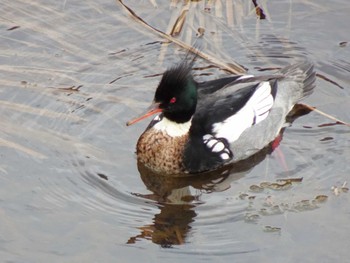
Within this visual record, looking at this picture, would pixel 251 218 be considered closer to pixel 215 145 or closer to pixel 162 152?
pixel 215 145

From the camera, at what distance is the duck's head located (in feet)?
29.0

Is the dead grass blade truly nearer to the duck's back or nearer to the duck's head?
the duck's back

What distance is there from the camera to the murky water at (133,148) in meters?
8.05

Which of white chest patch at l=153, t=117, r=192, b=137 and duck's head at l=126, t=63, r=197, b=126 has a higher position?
duck's head at l=126, t=63, r=197, b=126

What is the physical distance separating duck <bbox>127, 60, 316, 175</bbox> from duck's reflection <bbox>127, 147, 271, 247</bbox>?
83 millimetres

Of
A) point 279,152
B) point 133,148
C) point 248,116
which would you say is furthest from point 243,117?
point 133,148

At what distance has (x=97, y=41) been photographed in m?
10.8

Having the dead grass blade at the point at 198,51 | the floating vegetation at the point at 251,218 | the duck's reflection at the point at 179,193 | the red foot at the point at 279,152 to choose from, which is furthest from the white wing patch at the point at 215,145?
the dead grass blade at the point at 198,51

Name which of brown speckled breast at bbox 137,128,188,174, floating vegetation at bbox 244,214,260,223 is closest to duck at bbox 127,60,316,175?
brown speckled breast at bbox 137,128,188,174

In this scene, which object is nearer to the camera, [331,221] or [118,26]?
[331,221]

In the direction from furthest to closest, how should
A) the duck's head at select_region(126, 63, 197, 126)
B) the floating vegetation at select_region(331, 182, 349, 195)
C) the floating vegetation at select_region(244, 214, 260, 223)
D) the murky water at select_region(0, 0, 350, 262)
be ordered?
the duck's head at select_region(126, 63, 197, 126) < the floating vegetation at select_region(331, 182, 349, 195) < the floating vegetation at select_region(244, 214, 260, 223) < the murky water at select_region(0, 0, 350, 262)

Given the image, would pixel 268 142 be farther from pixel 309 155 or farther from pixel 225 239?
pixel 225 239

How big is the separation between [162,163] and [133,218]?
1.08 meters

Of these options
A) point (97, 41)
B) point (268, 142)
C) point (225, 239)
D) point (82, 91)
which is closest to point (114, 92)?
point (82, 91)
